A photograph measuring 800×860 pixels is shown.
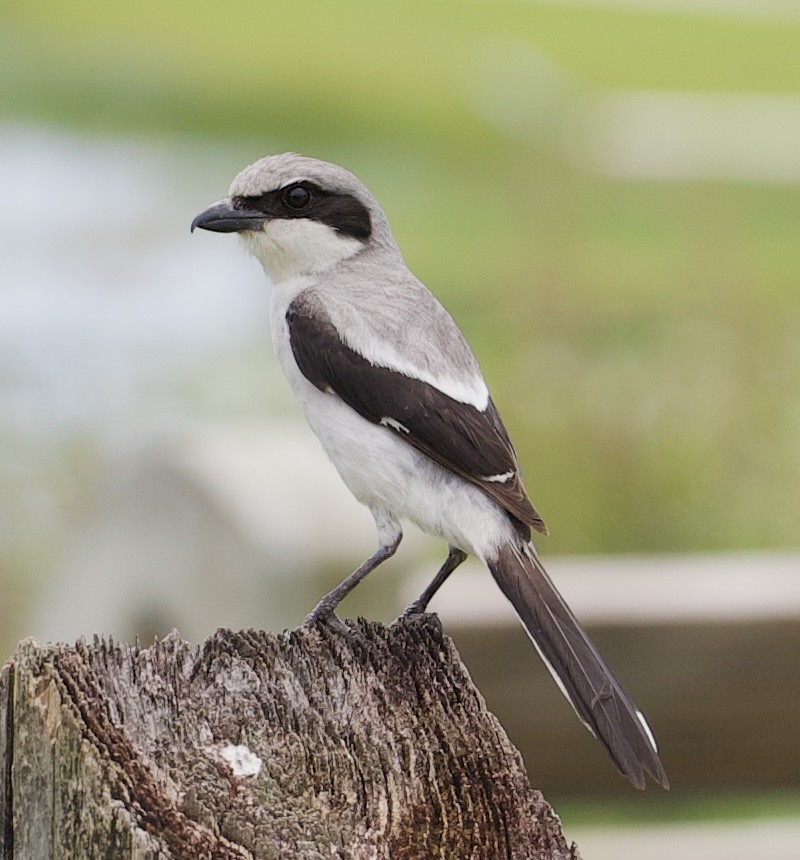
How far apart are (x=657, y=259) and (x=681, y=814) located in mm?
7855

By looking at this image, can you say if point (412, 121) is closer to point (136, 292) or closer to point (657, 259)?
point (657, 259)

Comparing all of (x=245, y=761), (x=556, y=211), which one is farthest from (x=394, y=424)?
(x=556, y=211)

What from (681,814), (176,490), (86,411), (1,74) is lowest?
(1,74)

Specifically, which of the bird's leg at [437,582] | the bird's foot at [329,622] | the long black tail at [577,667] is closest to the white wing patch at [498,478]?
the long black tail at [577,667]

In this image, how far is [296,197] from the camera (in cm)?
349

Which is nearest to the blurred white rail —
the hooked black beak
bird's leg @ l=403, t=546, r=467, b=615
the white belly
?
bird's leg @ l=403, t=546, r=467, b=615

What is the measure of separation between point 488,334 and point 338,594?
657cm

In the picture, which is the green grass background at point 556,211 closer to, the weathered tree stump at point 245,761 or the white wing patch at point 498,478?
the white wing patch at point 498,478

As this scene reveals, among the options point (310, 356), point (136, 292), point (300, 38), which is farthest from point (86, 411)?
point (300, 38)

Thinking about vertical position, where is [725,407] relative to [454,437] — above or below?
below

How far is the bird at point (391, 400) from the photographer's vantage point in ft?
9.73

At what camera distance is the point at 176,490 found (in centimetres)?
440

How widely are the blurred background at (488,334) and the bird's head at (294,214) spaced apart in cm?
25

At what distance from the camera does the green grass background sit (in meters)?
7.51
